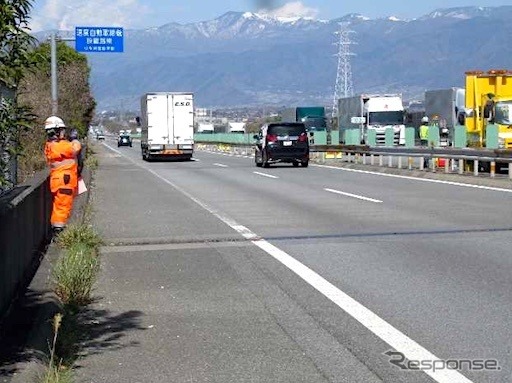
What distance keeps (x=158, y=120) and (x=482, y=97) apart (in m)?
24.8

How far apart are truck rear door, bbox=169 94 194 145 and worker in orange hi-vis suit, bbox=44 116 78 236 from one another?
123ft

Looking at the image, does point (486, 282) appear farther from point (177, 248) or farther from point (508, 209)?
point (508, 209)

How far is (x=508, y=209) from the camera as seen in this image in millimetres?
17547

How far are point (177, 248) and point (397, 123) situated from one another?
125 ft

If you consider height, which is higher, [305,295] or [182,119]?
[182,119]

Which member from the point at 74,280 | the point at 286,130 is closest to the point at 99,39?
the point at 286,130

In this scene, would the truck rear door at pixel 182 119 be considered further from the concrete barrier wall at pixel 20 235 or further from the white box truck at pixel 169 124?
the concrete barrier wall at pixel 20 235

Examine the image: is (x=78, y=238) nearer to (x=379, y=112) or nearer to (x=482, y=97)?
(x=482, y=97)

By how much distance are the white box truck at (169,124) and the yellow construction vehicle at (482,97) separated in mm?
22985

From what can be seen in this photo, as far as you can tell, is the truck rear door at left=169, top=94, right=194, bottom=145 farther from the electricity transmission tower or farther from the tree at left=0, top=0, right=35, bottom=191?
the tree at left=0, top=0, right=35, bottom=191

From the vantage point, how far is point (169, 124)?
51.0 meters

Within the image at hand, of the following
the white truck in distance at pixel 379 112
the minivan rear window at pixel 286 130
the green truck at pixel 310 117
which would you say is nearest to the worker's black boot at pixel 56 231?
the minivan rear window at pixel 286 130

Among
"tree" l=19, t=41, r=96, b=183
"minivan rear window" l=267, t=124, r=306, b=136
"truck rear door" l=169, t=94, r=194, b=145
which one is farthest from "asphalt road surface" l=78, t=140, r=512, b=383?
"truck rear door" l=169, t=94, r=194, b=145

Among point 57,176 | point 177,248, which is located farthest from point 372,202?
point 57,176
